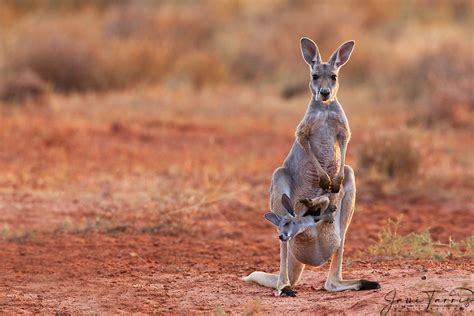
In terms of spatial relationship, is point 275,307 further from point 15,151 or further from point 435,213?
point 15,151

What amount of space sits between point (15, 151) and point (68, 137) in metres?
1.05

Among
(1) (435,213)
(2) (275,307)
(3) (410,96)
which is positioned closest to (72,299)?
(2) (275,307)

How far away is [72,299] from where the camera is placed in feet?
21.7

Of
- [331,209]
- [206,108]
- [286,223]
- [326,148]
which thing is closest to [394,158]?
[326,148]

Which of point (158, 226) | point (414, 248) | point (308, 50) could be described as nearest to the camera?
point (308, 50)

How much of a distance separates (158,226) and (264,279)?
8.65 feet

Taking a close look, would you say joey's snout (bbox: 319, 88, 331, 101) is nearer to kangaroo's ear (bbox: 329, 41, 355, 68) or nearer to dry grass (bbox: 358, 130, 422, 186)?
kangaroo's ear (bbox: 329, 41, 355, 68)

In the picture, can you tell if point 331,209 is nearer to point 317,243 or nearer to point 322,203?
point 322,203

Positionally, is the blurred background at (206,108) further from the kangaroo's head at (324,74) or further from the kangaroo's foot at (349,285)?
the kangaroo's head at (324,74)

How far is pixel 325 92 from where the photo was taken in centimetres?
618

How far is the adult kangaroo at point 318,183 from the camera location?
6.38 meters

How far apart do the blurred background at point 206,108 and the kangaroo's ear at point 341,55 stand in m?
3.15

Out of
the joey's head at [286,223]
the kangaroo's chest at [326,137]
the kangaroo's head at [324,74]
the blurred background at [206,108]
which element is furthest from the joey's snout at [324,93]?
the blurred background at [206,108]

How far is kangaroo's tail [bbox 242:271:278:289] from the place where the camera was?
6.75 metres
